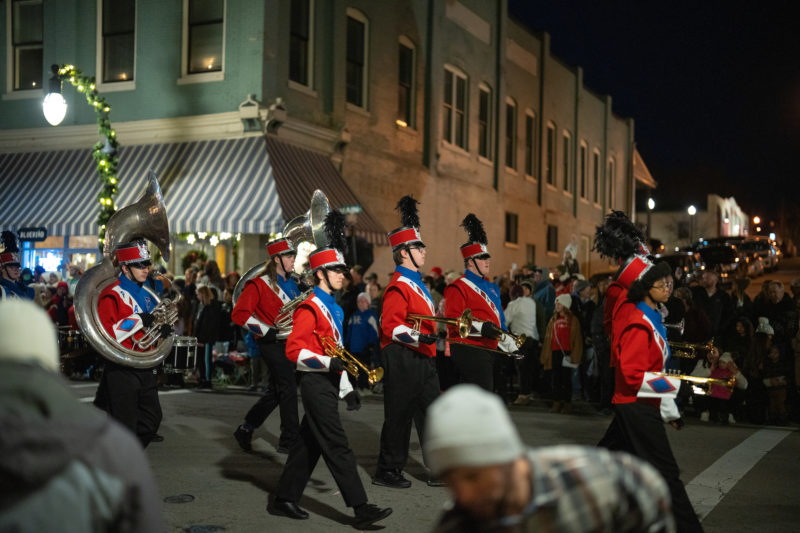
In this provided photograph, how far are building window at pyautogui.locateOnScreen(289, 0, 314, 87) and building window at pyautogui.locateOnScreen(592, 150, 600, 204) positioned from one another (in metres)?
22.4

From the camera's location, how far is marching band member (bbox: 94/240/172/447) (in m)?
7.12

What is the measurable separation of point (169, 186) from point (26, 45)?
19.7ft

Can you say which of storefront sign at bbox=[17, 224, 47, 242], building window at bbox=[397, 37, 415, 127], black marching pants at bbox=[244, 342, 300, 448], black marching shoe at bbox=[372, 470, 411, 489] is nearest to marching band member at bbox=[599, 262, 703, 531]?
black marching shoe at bbox=[372, 470, 411, 489]

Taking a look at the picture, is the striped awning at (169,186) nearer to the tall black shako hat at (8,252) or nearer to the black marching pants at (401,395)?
the tall black shako hat at (8,252)

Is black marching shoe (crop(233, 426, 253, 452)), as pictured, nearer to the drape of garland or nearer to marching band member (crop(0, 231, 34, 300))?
marching band member (crop(0, 231, 34, 300))

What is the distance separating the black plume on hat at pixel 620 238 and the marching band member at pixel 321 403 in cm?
225

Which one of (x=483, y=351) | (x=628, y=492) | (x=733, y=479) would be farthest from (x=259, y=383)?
(x=628, y=492)

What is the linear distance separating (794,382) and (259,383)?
8.51 m

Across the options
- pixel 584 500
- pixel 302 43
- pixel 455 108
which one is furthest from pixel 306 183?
pixel 584 500

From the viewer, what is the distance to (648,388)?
18.2 ft

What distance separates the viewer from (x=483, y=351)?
8.79 meters

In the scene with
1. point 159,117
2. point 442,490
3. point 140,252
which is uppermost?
point 159,117

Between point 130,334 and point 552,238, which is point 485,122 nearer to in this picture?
point 552,238

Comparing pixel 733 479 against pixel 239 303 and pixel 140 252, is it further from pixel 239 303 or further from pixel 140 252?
pixel 140 252
